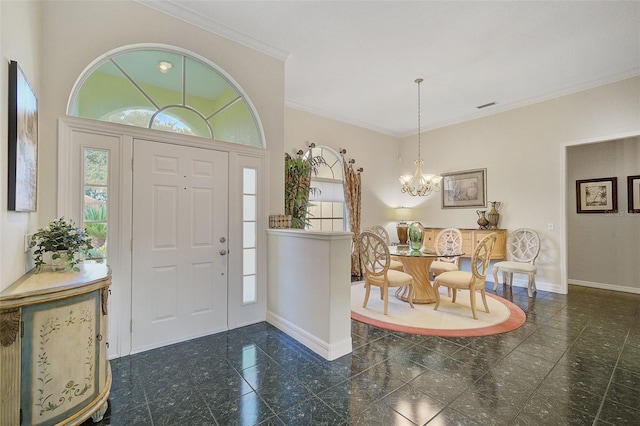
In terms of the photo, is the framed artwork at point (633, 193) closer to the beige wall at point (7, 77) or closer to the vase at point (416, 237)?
the vase at point (416, 237)

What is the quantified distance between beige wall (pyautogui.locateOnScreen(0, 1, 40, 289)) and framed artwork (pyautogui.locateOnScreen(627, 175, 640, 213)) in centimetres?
768

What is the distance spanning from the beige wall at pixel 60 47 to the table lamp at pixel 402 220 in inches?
175

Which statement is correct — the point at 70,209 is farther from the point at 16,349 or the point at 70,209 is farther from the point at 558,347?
the point at 558,347

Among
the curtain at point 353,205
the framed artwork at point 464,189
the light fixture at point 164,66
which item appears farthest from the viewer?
the curtain at point 353,205

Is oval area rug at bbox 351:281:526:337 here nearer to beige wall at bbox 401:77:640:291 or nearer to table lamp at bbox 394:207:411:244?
beige wall at bbox 401:77:640:291

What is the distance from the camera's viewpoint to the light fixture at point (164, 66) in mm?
2973

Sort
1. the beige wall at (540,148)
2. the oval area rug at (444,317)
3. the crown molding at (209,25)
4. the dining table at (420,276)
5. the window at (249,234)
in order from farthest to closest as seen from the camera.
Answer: the beige wall at (540,148)
the dining table at (420,276)
the window at (249,234)
the oval area rug at (444,317)
the crown molding at (209,25)

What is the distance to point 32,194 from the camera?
2.03m

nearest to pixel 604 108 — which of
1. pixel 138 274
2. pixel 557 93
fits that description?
pixel 557 93

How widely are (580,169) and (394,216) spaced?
12.0ft

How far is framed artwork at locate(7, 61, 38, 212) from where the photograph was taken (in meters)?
1.67

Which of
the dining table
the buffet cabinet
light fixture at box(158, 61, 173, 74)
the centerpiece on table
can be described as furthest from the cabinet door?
the buffet cabinet

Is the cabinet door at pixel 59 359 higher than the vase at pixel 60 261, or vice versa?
the vase at pixel 60 261

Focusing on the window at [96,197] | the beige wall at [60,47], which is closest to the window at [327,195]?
the beige wall at [60,47]
